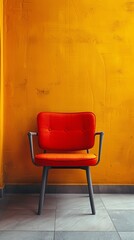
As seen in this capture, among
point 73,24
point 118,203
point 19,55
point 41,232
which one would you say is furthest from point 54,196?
point 73,24

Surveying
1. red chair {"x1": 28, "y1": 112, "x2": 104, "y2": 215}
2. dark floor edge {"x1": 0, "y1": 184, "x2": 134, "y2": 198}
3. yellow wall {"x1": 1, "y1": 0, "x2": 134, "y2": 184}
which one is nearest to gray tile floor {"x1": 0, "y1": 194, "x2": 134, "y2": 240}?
dark floor edge {"x1": 0, "y1": 184, "x2": 134, "y2": 198}

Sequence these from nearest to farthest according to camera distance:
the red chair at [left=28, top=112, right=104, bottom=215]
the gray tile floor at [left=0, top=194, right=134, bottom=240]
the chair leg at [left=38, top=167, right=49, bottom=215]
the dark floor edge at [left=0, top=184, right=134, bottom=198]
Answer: the gray tile floor at [left=0, top=194, right=134, bottom=240]
the chair leg at [left=38, top=167, right=49, bottom=215]
the red chair at [left=28, top=112, right=104, bottom=215]
the dark floor edge at [left=0, top=184, right=134, bottom=198]

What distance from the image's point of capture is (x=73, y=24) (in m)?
3.06

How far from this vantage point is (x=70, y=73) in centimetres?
306

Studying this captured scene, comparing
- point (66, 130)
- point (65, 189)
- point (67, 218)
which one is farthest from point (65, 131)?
point (67, 218)

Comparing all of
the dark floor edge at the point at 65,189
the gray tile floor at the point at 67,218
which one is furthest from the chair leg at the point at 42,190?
the dark floor edge at the point at 65,189

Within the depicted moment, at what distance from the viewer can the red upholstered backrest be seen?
9.23 feet

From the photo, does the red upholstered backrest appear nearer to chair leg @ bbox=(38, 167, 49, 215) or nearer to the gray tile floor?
chair leg @ bbox=(38, 167, 49, 215)

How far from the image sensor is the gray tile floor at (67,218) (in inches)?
75.9

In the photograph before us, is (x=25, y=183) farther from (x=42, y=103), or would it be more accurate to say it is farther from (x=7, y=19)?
(x=7, y=19)

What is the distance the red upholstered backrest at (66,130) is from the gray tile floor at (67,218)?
0.55 meters

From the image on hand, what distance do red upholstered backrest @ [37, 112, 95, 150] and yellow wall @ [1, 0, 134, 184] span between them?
206 mm

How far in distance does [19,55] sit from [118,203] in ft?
6.08

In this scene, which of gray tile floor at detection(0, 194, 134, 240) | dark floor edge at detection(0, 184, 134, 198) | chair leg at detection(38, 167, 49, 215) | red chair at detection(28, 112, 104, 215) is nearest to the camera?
gray tile floor at detection(0, 194, 134, 240)
